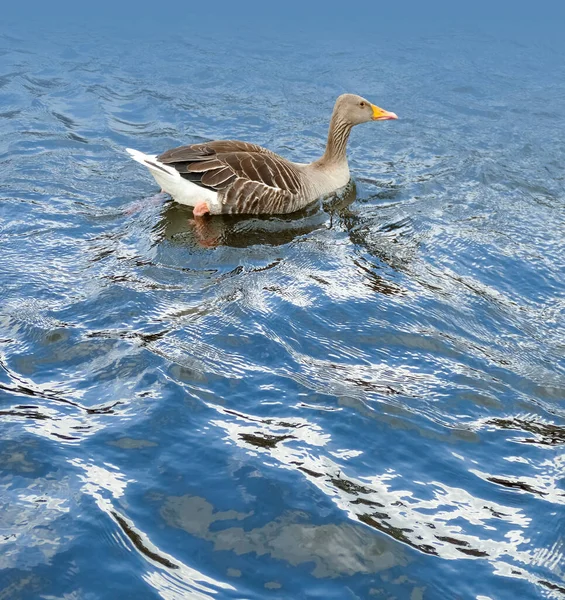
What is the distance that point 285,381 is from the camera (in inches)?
242

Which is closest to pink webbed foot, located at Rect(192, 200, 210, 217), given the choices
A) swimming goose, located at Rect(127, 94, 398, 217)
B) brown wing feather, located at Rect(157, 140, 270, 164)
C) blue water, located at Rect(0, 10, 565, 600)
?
swimming goose, located at Rect(127, 94, 398, 217)

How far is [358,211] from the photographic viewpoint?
10430mm

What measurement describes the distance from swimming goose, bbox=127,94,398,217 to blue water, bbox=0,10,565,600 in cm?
28

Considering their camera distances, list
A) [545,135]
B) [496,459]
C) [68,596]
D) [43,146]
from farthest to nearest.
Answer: [545,135] < [43,146] < [496,459] < [68,596]

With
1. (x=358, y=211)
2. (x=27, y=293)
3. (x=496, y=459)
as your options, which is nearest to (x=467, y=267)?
(x=358, y=211)

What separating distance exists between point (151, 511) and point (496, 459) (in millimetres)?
2399

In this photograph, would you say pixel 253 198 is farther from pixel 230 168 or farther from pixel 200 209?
pixel 200 209

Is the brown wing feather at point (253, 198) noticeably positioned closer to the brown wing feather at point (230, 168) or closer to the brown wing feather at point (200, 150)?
the brown wing feather at point (230, 168)

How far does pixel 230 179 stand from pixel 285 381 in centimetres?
432

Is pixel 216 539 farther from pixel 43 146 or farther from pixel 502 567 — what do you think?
pixel 43 146

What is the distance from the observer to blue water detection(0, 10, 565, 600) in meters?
4.46

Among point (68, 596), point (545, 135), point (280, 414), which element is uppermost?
point (545, 135)

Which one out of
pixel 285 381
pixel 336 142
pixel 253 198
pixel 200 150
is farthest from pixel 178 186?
pixel 285 381

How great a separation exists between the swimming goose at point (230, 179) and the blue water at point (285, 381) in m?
0.28
